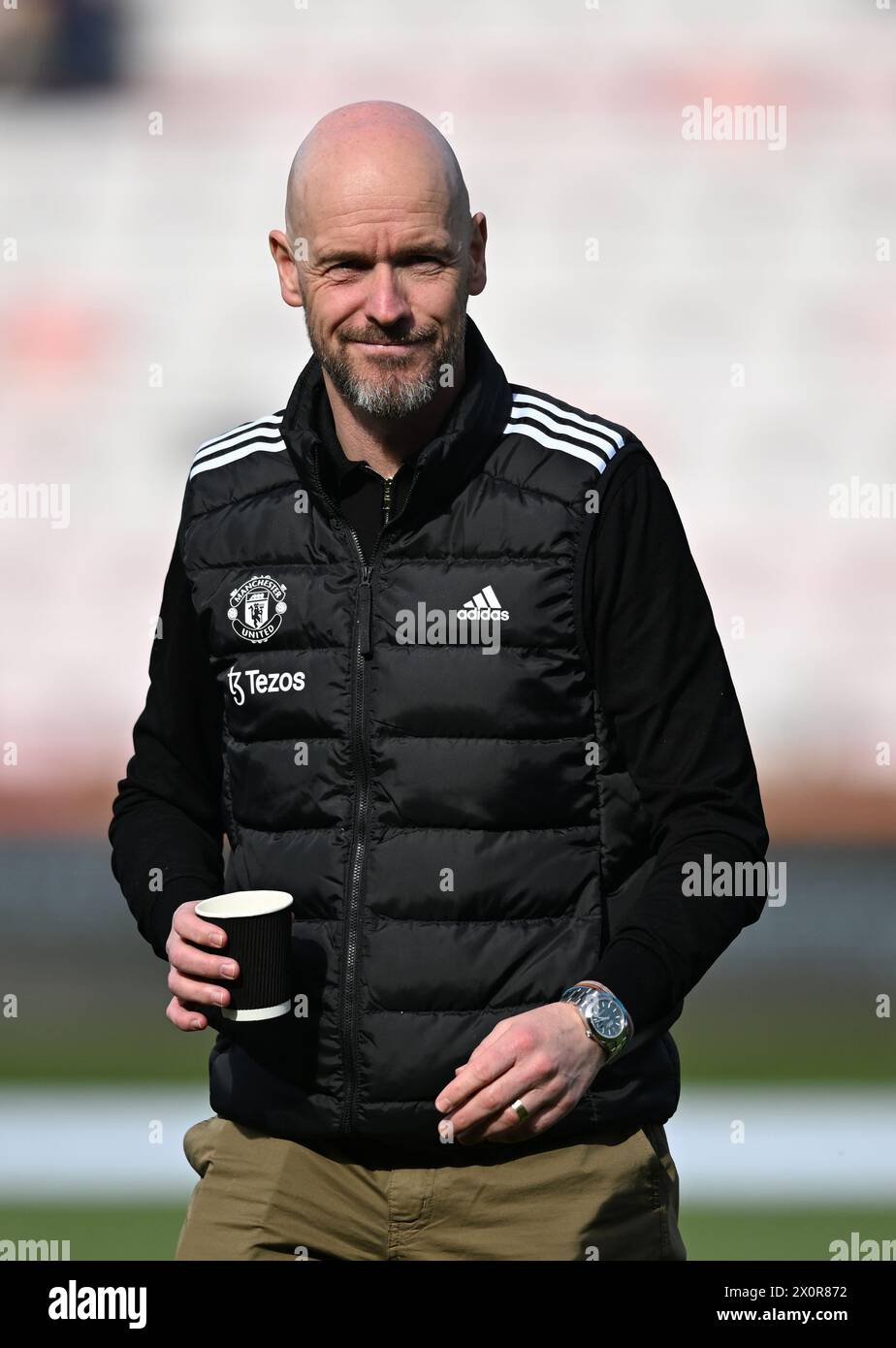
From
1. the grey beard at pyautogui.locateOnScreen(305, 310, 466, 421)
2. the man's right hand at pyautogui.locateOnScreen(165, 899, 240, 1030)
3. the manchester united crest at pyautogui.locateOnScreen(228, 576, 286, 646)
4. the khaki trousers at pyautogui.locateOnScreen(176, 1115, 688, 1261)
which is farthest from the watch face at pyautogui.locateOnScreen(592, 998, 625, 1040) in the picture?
the grey beard at pyautogui.locateOnScreen(305, 310, 466, 421)

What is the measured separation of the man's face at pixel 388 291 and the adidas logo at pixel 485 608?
0.21m

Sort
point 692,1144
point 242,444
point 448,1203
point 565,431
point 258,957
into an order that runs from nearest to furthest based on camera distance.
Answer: point 258,957 → point 448,1203 → point 565,431 → point 242,444 → point 692,1144

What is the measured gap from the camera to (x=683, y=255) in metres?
4.65

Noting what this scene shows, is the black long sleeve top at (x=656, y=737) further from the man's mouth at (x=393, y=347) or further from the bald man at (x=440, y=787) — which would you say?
the man's mouth at (x=393, y=347)

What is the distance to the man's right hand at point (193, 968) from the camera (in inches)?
64.5

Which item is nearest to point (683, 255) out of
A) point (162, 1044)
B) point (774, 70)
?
point (774, 70)

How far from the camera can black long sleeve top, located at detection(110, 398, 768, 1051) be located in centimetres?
168

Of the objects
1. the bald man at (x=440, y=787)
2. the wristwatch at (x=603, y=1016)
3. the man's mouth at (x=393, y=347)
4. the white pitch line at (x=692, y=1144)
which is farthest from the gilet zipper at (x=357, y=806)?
the white pitch line at (x=692, y=1144)

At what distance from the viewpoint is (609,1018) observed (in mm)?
1592

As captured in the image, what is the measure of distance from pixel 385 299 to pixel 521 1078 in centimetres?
79

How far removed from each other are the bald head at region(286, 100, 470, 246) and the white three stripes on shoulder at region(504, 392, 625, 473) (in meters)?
0.19

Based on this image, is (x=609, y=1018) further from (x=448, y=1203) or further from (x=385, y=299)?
(x=385, y=299)

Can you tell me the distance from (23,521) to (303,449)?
308cm

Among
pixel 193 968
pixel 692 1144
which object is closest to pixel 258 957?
pixel 193 968
